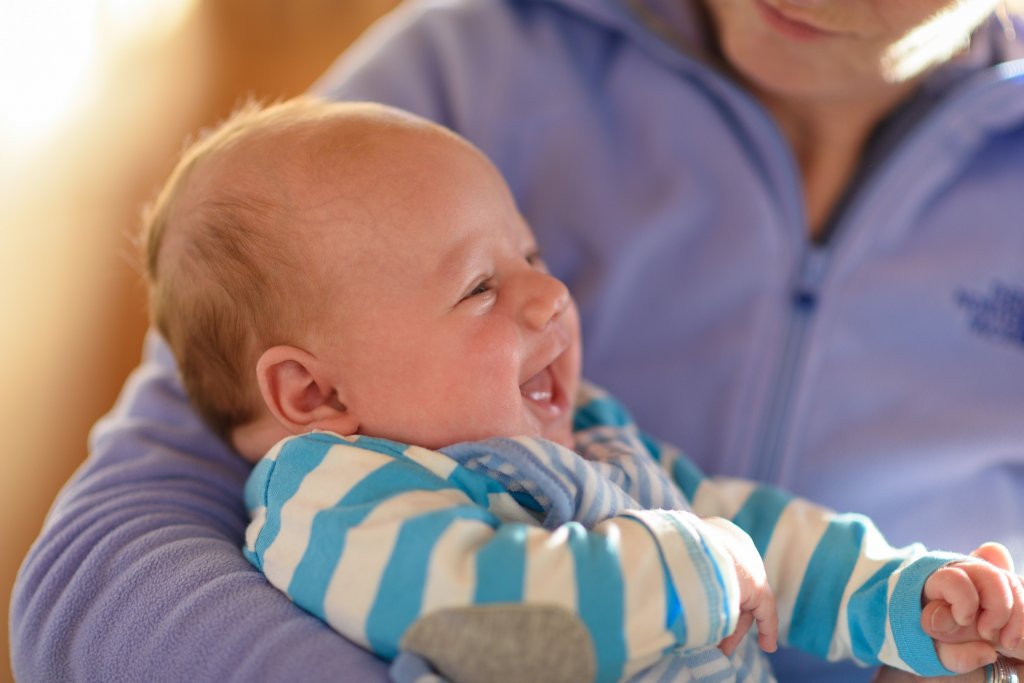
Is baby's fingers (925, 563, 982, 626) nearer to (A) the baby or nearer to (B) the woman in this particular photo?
(A) the baby

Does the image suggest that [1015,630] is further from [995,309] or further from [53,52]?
[53,52]

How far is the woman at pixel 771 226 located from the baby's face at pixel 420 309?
229mm

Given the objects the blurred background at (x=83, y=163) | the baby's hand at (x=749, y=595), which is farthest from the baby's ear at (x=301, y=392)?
the blurred background at (x=83, y=163)

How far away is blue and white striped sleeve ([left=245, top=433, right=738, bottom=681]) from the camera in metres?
A: 0.71

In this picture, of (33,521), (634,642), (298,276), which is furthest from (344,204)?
(33,521)

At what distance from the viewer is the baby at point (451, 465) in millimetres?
713

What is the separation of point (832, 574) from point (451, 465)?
1.20ft

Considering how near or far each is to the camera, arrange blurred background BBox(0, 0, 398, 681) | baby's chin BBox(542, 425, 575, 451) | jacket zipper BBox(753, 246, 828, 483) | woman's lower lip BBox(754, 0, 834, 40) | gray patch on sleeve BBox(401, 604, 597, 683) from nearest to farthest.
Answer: gray patch on sleeve BBox(401, 604, 597, 683), baby's chin BBox(542, 425, 575, 451), woman's lower lip BBox(754, 0, 834, 40), jacket zipper BBox(753, 246, 828, 483), blurred background BBox(0, 0, 398, 681)

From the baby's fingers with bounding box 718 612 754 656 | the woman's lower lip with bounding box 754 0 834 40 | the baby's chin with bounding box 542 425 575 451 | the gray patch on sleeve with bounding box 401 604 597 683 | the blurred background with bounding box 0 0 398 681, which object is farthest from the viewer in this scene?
the blurred background with bounding box 0 0 398 681

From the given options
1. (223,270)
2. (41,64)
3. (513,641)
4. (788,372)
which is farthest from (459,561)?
(41,64)

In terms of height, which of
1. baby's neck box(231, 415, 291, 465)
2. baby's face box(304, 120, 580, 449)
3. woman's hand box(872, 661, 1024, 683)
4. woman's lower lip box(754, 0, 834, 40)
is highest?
woman's lower lip box(754, 0, 834, 40)

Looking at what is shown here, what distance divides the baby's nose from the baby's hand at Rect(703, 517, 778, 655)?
0.22 m

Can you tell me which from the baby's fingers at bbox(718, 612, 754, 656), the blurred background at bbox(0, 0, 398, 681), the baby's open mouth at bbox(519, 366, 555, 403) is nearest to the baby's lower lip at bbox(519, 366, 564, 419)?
the baby's open mouth at bbox(519, 366, 555, 403)

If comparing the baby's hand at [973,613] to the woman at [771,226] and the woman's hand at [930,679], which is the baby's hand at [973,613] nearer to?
the woman's hand at [930,679]
